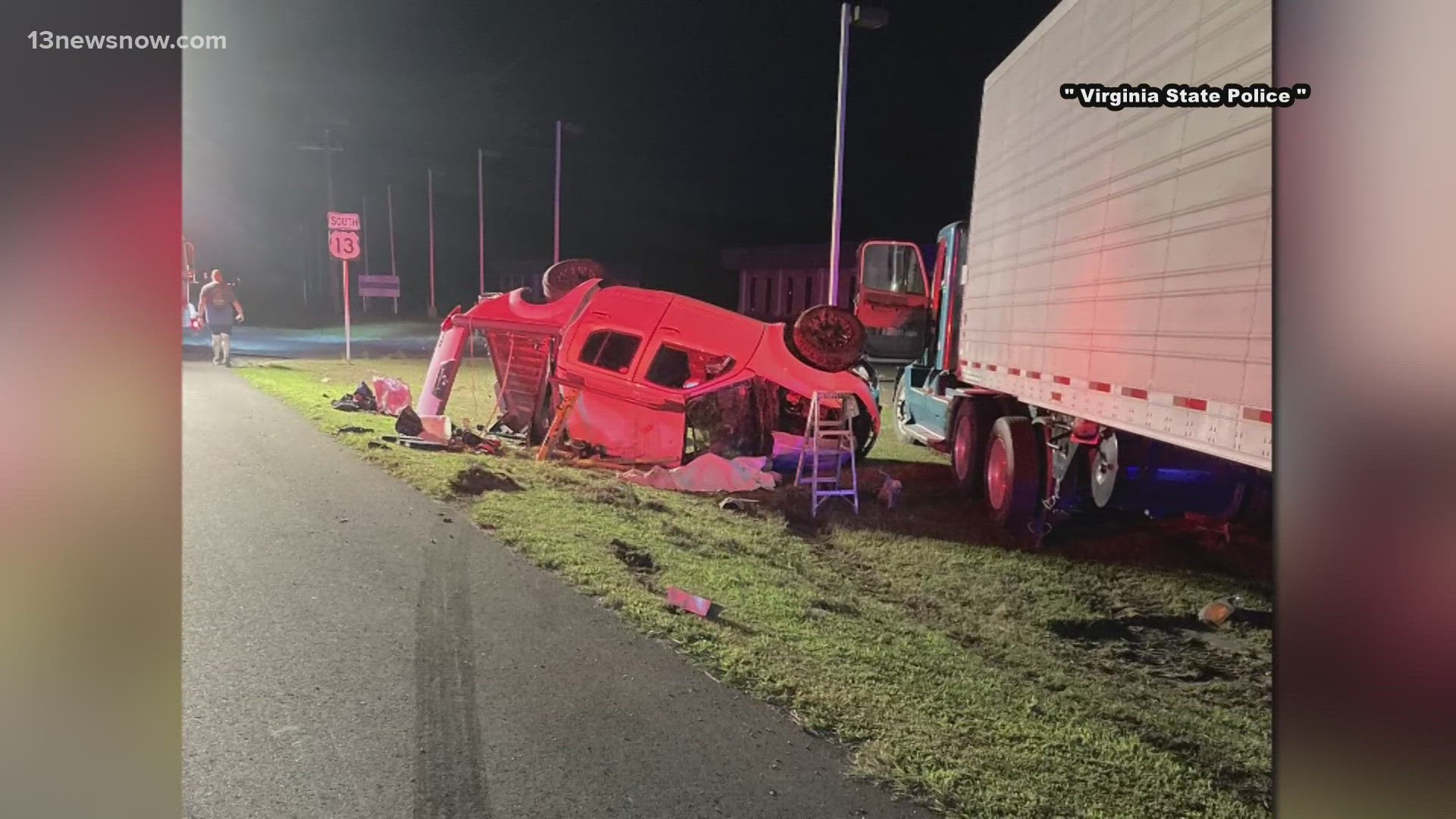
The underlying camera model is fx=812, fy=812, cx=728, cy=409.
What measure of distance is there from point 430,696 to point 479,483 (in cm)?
266

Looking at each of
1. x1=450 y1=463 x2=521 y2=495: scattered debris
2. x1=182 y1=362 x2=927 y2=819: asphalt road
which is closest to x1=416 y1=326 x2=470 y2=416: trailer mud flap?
x1=450 y1=463 x2=521 y2=495: scattered debris

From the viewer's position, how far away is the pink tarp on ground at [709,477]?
19.7 feet

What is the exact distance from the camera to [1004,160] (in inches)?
237

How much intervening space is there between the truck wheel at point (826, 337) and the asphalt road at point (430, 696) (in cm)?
265

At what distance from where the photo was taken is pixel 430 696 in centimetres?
310

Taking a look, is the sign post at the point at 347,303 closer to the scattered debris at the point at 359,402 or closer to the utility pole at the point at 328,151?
the utility pole at the point at 328,151

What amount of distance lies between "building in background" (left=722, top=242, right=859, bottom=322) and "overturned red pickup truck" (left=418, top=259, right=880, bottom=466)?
0.36 m

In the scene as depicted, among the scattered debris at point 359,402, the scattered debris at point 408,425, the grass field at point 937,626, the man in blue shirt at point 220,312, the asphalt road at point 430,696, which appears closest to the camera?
the asphalt road at point 430,696

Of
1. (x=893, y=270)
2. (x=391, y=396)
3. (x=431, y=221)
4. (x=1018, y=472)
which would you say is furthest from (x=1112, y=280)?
(x=391, y=396)

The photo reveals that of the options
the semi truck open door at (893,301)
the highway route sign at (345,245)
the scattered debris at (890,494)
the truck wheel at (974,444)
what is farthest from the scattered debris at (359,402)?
the truck wheel at (974,444)

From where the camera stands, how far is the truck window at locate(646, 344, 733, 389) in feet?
20.3

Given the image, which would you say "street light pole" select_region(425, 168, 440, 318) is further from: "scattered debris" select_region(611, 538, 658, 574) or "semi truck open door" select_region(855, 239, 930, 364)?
"semi truck open door" select_region(855, 239, 930, 364)

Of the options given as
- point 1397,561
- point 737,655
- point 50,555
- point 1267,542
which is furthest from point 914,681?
point 1267,542

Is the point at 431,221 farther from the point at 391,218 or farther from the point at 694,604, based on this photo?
the point at 694,604
